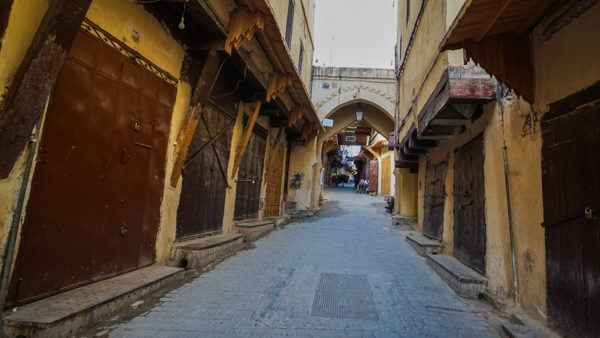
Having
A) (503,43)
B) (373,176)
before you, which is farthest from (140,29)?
(373,176)

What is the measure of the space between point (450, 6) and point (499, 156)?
8.38 feet

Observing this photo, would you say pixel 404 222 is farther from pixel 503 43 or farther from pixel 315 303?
pixel 503 43

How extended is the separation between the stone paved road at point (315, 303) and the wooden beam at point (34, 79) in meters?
1.96

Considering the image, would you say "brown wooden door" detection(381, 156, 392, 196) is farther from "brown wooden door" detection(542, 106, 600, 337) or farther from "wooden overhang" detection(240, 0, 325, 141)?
"brown wooden door" detection(542, 106, 600, 337)

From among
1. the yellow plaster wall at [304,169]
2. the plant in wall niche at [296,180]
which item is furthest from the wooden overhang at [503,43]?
the plant in wall niche at [296,180]

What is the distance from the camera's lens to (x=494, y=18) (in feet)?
9.61

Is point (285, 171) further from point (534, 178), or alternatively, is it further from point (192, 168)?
point (534, 178)

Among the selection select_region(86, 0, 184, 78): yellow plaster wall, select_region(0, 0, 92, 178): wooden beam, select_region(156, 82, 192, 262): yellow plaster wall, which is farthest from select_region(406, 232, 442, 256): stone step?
select_region(0, 0, 92, 178): wooden beam

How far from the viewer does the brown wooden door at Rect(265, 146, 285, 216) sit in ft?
39.3

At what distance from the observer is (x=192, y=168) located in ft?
19.6

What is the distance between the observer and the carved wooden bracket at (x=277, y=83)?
688 cm

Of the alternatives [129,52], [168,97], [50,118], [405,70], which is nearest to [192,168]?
[168,97]

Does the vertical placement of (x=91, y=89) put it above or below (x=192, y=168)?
Result: above

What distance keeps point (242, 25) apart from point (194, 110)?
1677 mm
